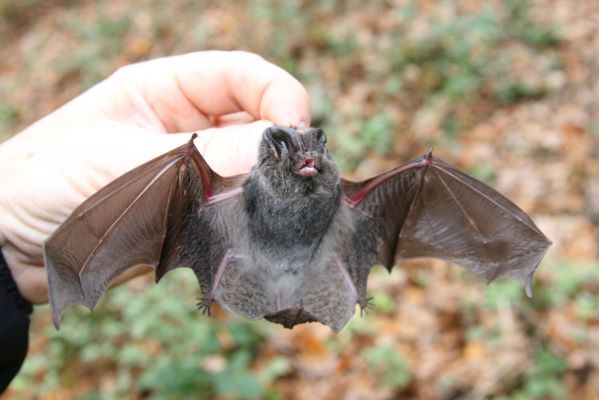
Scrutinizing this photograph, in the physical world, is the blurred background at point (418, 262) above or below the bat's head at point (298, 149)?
below

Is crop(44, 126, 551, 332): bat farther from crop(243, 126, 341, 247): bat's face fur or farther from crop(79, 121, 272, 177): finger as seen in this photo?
crop(79, 121, 272, 177): finger

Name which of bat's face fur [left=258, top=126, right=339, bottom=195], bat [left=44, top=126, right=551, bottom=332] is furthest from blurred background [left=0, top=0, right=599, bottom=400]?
bat's face fur [left=258, top=126, right=339, bottom=195]

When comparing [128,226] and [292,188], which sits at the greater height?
[292,188]

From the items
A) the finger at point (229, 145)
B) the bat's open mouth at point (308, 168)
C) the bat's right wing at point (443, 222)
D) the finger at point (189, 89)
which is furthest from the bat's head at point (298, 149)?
the finger at point (189, 89)

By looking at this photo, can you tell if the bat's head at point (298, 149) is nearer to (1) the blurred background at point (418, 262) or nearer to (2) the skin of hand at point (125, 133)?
(2) the skin of hand at point (125, 133)

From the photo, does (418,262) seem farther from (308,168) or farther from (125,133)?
(125,133)

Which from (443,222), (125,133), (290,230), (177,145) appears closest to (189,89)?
(125,133)

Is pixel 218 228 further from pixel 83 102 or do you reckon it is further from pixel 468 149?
pixel 468 149
